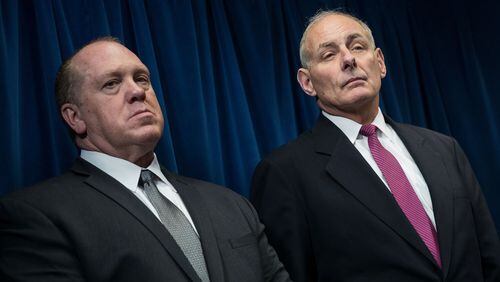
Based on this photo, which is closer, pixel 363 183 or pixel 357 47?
pixel 363 183

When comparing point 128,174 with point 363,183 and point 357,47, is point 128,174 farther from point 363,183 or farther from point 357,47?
point 357,47

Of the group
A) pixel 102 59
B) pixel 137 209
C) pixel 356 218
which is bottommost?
pixel 356 218

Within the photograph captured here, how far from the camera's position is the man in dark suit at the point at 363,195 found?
165cm

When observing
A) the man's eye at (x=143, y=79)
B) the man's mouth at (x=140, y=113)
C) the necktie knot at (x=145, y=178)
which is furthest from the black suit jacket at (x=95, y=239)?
the man's eye at (x=143, y=79)

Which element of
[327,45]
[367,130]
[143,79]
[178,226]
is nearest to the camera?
[178,226]

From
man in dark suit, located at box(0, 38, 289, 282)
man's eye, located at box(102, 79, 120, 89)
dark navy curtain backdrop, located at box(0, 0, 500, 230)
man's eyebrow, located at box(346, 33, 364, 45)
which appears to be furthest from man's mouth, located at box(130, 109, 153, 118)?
man's eyebrow, located at box(346, 33, 364, 45)

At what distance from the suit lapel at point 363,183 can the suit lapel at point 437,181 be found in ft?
0.29

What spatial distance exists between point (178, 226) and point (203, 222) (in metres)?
0.09

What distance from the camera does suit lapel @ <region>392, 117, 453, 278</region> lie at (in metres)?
1.67

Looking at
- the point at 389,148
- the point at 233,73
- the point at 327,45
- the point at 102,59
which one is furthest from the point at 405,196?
the point at 102,59

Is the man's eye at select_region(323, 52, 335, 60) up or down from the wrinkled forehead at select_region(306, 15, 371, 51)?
down

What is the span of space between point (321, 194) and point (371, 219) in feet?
A: 0.58

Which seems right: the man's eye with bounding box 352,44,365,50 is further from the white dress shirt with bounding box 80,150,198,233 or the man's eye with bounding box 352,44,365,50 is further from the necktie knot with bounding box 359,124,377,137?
the white dress shirt with bounding box 80,150,198,233

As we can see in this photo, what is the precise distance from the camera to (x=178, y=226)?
4.89 feet
